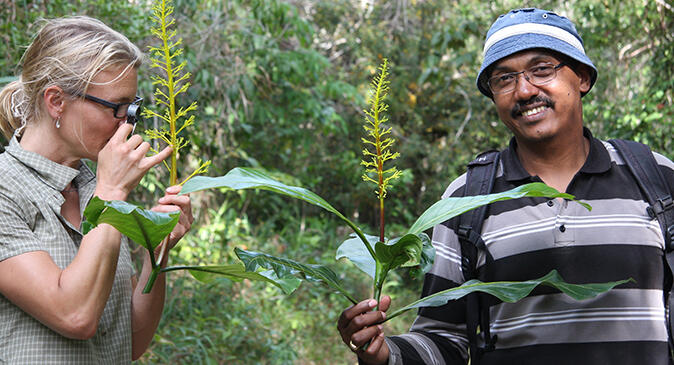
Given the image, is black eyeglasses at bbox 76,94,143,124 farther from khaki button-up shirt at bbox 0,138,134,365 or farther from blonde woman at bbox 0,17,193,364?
khaki button-up shirt at bbox 0,138,134,365

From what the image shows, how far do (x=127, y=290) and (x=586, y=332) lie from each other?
4.14 feet

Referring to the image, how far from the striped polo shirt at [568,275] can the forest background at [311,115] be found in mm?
2043

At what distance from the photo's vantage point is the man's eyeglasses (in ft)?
6.39

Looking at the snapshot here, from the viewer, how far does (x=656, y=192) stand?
186cm

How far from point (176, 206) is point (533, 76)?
1.08 meters

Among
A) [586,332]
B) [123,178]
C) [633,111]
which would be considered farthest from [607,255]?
[633,111]

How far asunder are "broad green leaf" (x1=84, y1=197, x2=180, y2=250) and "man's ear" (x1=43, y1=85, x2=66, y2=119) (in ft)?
1.85

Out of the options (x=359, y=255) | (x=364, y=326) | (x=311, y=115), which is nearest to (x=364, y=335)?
(x=364, y=326)

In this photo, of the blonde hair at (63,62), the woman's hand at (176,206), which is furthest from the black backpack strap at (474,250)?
the blonde hair at (63,62)

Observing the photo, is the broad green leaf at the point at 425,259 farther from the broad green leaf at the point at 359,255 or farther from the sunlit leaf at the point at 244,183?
the sunlit leaf at the point at 244,183

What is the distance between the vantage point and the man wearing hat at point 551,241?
180 cm

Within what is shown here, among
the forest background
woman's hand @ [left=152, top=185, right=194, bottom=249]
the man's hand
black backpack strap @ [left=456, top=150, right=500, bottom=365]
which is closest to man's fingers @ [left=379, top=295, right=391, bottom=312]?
the man's hand

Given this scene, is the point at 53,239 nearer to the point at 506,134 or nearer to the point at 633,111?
the point at 633,111

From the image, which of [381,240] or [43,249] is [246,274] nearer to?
[381,240]
